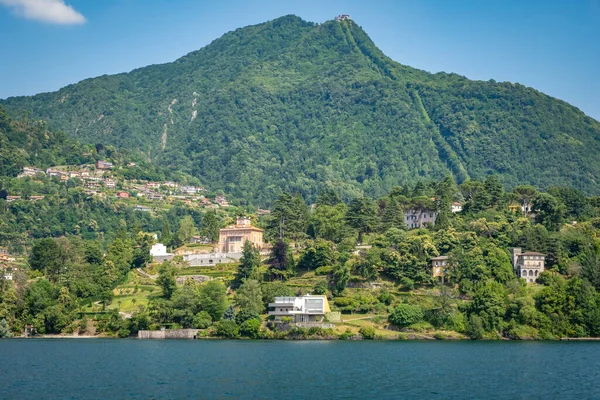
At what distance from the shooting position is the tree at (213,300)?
104 meters

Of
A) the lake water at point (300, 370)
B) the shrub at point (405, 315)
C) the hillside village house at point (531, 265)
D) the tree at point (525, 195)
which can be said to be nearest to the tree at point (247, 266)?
the lake water at point (300, 370)

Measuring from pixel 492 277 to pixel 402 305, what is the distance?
15.1m

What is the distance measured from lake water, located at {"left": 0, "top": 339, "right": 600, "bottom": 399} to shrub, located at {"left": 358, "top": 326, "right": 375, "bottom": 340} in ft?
13.5

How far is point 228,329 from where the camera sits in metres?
100

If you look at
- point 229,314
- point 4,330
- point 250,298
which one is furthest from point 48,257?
point 250,298

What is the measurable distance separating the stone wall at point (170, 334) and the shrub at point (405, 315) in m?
23.7

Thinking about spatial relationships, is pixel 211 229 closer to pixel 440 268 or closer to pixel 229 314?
pixel 229 314

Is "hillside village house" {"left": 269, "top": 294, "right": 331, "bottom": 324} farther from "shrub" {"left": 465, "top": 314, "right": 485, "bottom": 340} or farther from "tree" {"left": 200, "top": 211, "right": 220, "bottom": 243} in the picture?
"tree" {"left": 200, "top": 211, "right": 220, "bottom": 243}

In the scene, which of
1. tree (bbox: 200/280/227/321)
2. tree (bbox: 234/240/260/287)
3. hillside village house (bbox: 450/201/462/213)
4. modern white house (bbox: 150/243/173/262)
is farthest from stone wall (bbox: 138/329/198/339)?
hillside village house (bbox: 450/201/462/213)

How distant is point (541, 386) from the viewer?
201 feet

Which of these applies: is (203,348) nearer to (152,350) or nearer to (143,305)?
(152,350)

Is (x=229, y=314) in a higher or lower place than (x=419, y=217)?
lower

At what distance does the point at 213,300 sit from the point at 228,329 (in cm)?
564

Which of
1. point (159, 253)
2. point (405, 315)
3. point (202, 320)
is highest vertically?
point (159, 253)
